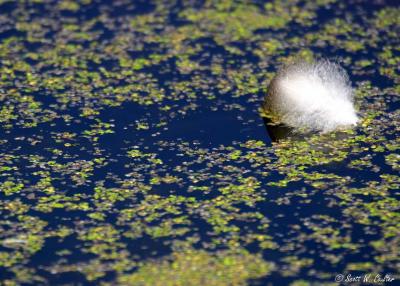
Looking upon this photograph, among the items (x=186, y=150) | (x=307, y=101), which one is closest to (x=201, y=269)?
(x=186, y=150)

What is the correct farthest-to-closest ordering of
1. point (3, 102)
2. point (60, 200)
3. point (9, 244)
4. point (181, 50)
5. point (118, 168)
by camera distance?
point (181, 50)
point (3, 102)
point (118, 168)
point (60, 200)
point (9, 244)

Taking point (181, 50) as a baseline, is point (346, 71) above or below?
below

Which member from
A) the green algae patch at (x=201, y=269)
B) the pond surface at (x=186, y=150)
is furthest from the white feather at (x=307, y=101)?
the green algae patch at (x=201, y=269)

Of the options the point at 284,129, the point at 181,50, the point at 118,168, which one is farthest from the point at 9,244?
the point at 181,50

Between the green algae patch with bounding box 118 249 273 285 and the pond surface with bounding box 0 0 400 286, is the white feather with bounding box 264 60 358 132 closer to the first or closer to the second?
the pond surface with bounding box 0 0 400 286

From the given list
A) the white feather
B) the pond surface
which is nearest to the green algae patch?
the pond surface

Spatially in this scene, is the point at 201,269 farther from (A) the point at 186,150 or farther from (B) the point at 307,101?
(B) the point at 307,101

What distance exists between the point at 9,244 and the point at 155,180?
791mm

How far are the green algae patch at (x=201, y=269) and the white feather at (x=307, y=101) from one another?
4.07ft

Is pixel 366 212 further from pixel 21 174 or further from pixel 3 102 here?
pixel 3 102

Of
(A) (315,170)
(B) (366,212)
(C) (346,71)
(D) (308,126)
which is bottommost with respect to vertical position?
(B) (366,212)

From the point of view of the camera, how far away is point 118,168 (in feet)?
13.4

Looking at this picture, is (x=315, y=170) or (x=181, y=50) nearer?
(x=315, y=170)

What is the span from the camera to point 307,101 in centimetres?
447
